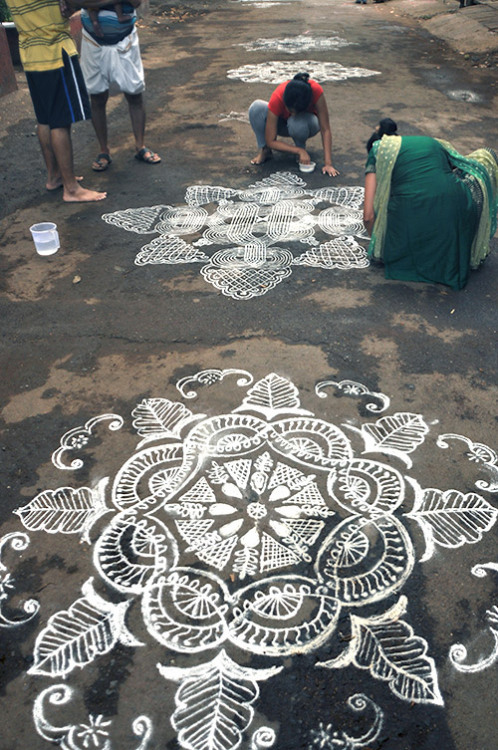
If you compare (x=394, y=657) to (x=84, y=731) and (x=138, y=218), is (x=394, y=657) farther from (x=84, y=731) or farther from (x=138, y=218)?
(x=138, y=218)

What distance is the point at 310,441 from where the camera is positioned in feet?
8.19

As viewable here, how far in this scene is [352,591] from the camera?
1938mm

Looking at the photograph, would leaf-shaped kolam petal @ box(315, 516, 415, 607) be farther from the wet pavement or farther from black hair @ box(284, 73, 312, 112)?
black hair @ box(284, 73, 312, 112)

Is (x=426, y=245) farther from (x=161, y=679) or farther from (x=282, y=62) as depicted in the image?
(x=282, y=62)

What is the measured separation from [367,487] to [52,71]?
3523 mm

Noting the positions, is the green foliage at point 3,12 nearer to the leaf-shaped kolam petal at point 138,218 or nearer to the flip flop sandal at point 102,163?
the flip flop sandal at point 102,163

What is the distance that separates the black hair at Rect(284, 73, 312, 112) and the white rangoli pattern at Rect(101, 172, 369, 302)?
0.57 metres

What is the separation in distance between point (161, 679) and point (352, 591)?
67 centimetres

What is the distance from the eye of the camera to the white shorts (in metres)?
4.53

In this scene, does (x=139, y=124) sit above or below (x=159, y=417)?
above

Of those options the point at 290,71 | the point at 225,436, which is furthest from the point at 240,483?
the point at 290,71

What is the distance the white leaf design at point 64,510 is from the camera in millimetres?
2162

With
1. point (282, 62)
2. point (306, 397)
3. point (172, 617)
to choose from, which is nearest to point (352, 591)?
point (172, 617)

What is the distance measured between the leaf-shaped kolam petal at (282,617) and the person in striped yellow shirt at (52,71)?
11.9ft
